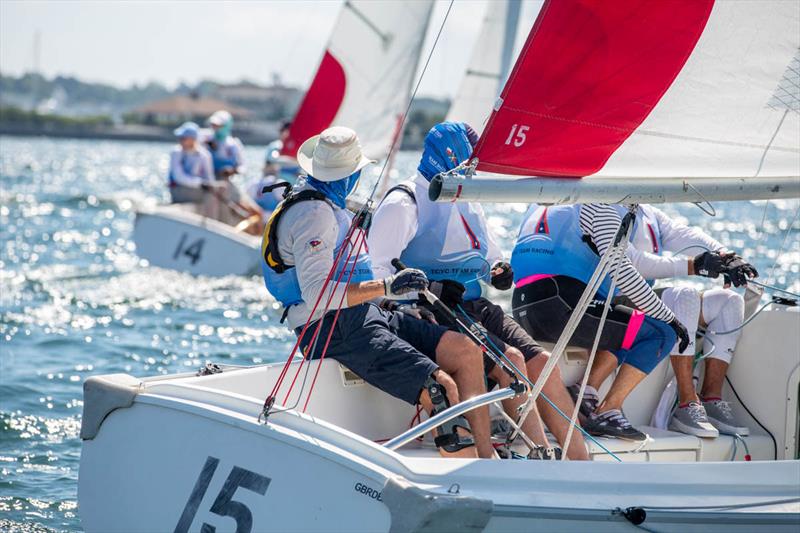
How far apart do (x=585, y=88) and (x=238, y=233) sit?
335 inches

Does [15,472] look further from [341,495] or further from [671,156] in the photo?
[671,156]

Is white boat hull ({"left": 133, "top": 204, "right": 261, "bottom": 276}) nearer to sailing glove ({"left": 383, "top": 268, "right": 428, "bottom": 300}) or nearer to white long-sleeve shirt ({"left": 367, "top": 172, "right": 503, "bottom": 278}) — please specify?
white long-sleeve shirt ({"left": 367, "top": 172, "right": 503, "bottom": 278})

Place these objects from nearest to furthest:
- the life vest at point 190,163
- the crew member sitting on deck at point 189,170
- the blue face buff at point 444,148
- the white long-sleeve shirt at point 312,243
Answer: the white long-sleeve shirt at point 312,243 < the blue face buff at point 444,148 < the crew member sitting on deck at point 189,170 < the life vest at point 190,163

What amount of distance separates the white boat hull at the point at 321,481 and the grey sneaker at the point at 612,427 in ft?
3.08

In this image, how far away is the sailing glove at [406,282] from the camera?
11.7ft

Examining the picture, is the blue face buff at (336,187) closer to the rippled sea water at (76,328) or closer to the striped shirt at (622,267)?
the striped shirt at (622,267)

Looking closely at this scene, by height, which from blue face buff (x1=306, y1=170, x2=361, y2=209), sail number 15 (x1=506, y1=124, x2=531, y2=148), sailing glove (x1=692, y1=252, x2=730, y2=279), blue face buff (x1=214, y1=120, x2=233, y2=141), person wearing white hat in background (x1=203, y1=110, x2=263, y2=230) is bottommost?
person wearing white hat in background (x1=203, y1=110, x2=263, y2=230)

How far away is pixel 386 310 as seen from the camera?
415cm

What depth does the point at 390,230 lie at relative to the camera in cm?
411

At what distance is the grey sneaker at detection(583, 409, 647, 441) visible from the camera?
433 cm

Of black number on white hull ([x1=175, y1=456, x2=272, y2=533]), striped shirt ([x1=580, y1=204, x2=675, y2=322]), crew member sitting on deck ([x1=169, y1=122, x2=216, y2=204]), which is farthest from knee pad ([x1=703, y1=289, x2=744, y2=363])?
crew member sitting on deck ([x1=169, y1=122, x2=216, y2=204])

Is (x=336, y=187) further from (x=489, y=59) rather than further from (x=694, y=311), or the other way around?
(x=489, y=59)

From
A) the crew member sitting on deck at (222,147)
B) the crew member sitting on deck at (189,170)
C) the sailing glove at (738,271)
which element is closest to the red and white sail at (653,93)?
the sailing glove at (738,271)

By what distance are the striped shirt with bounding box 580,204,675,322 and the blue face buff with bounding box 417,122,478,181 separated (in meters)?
0.59
